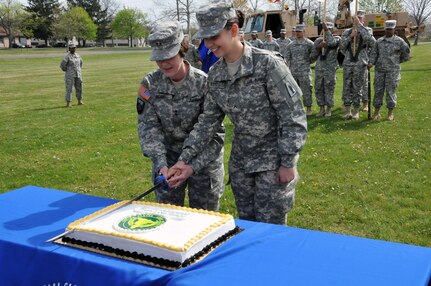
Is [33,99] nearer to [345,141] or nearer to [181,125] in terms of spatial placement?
[345,141]

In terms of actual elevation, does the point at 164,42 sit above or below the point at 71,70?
above

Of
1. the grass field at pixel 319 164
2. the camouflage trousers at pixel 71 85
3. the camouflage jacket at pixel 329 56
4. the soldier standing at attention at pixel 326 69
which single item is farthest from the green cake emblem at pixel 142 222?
the camouflage trousers at pixel 71 85

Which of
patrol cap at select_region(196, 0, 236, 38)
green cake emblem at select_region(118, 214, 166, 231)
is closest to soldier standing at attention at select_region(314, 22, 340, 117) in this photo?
patrol cap at select_region(196, 0, 236, 38)

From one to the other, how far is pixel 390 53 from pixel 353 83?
901mm

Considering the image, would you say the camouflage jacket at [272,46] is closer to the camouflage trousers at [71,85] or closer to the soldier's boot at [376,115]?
the soldier's boot at [376,115]

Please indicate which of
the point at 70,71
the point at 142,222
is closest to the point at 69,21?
the point at 70,71

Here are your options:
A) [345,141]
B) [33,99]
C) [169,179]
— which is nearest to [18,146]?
[345,141]

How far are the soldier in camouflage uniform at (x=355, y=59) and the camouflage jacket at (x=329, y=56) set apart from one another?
0.51 m

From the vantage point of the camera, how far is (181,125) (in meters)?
2.91

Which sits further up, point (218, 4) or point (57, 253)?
point (218, 4)

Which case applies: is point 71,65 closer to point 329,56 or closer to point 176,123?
point 329,56

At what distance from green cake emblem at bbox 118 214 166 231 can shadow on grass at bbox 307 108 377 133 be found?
6.55 m

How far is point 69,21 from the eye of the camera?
5672 cm

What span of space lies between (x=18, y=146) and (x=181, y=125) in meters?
5.90
